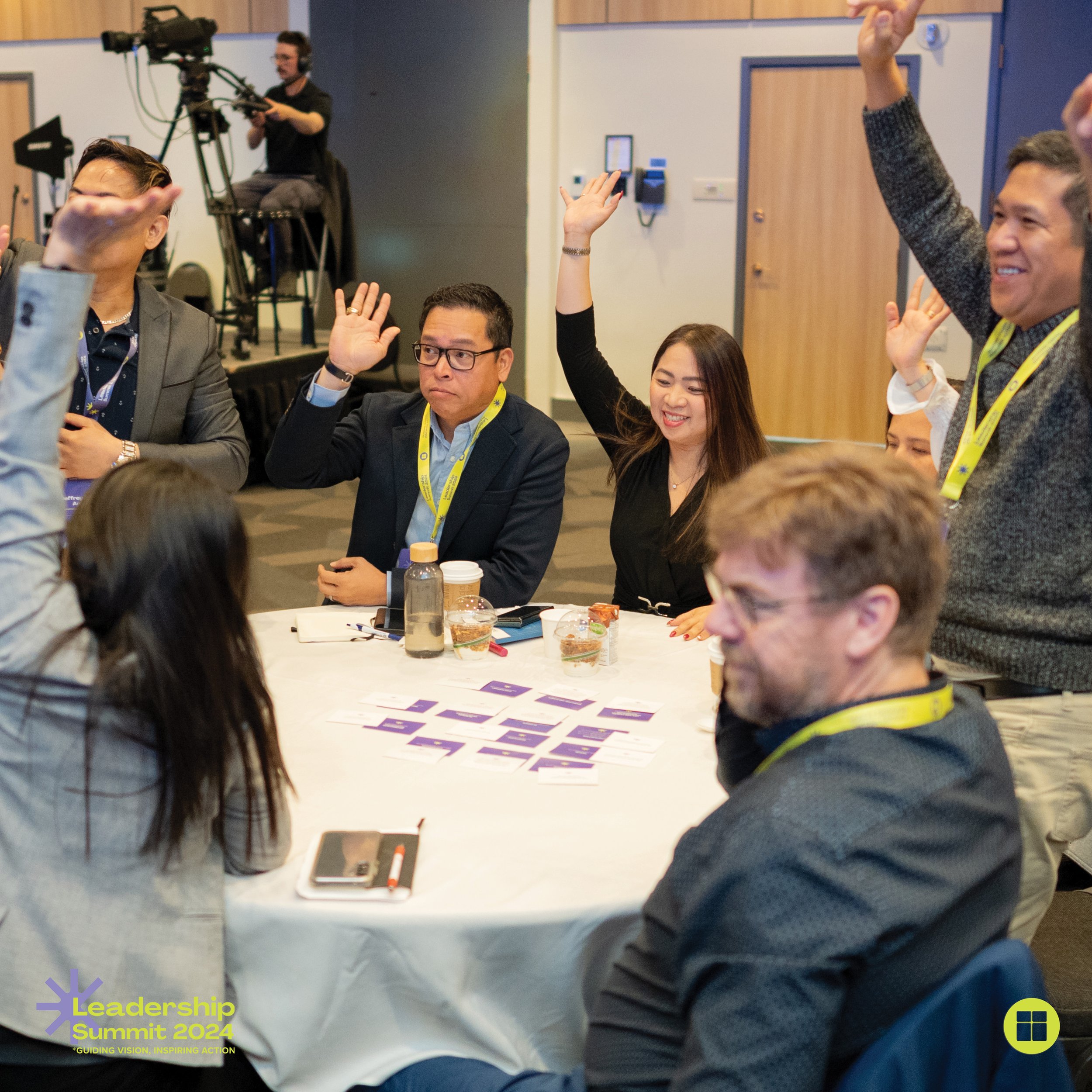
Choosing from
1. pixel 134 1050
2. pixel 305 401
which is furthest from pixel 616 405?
pixel 134 1050

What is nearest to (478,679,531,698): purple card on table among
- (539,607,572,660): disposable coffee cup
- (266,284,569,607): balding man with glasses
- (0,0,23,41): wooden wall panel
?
(539,607,572,660): disposable coffee cup

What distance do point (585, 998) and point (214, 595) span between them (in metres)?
0.63

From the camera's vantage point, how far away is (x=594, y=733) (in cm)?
176

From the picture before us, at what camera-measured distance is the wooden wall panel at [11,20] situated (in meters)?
9.29

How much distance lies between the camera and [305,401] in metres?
2.48

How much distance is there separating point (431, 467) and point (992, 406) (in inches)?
52.8

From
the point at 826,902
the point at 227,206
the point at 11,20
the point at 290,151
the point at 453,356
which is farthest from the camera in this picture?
the point at 11,20

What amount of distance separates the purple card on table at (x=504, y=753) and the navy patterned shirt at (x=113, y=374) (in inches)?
47.1

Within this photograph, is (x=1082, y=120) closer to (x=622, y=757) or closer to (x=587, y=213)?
(x=622, y=757)

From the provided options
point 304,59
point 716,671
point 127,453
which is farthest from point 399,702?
point 304,59

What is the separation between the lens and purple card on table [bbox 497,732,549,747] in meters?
1.72

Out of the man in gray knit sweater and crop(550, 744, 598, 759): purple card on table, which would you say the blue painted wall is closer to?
the man in gray knit sweater

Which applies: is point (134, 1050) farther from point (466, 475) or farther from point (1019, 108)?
point (1019, 108)

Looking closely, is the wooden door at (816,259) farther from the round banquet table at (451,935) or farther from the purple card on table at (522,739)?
the round banquet table at (451,935)
